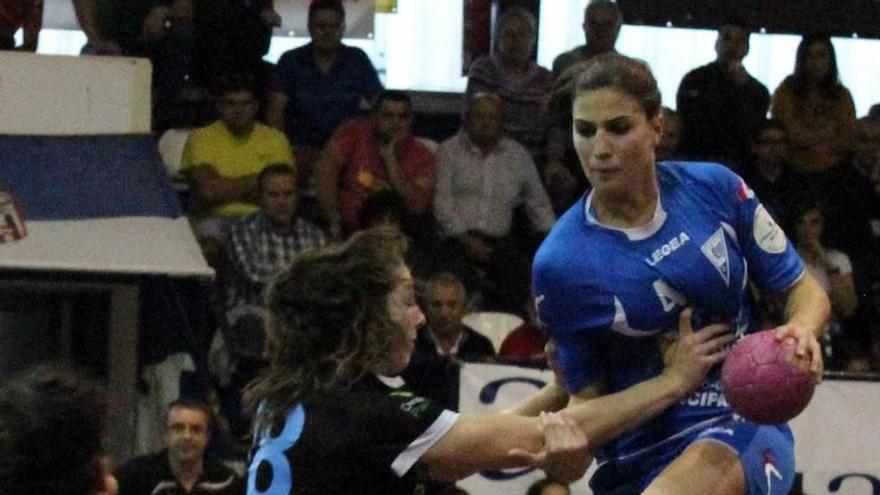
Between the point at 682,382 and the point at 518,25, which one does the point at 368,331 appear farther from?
the point at 518,25

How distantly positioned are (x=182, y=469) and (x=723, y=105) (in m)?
4.53

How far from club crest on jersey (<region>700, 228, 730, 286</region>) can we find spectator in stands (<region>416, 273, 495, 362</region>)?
4.57m

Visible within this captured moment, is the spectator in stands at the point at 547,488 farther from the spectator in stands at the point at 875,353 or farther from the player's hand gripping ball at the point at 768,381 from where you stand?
the player's hand gripping ball at the point at 768,381

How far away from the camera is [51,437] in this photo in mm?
2855

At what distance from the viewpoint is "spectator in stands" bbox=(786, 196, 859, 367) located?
10.5 meters

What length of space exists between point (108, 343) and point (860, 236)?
4.53m

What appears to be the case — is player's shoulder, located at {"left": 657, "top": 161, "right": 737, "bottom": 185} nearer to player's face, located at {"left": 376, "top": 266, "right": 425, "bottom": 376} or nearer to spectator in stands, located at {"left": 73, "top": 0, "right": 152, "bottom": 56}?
player's face, located at {"left": 376, "top": 266, "right": 425, "bottom": 376}

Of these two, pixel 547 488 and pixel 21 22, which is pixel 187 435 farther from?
pixel 21 22

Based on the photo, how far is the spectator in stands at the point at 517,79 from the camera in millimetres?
11008

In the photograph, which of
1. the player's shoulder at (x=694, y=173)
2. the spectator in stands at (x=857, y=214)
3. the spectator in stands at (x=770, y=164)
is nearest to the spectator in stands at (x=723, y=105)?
the spectator in stands at (x=770, y=164)

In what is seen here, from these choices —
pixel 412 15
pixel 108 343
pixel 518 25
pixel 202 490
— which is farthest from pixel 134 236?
pixel 412 15

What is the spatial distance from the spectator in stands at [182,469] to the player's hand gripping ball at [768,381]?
14.3ft

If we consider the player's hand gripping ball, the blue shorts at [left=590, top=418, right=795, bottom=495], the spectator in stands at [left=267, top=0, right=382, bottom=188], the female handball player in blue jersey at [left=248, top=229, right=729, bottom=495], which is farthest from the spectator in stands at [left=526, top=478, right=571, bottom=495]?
the female handball player in blue jersey at [left=248, top=229, right=729, bottom=495]

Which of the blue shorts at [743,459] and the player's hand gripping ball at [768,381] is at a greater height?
the player's hand gripping ball at [768,381]
